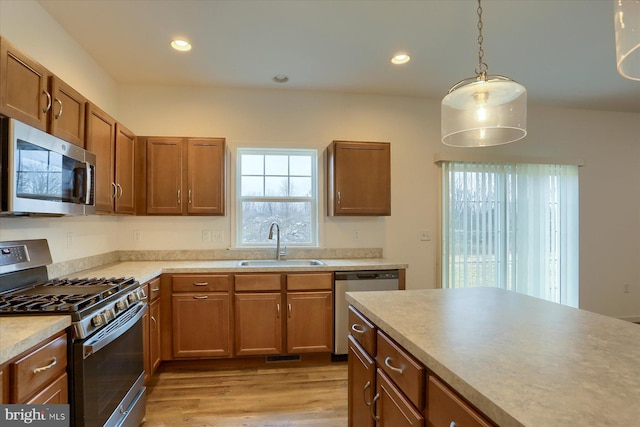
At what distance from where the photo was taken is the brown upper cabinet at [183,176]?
296 cm

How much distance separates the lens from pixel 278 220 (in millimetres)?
3445

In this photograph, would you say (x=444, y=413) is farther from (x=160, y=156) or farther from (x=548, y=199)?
(x=548, y=199)

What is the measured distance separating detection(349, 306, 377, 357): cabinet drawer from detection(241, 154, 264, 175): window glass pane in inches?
85.2

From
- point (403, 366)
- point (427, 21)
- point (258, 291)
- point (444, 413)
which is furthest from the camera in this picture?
point (258, 291)

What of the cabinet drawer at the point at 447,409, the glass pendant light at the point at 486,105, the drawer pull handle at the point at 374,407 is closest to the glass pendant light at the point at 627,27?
the glass pendant light at the point at 486,105

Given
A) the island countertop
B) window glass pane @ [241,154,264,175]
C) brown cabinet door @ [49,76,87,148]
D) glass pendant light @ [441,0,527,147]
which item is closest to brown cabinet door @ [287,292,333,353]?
the island countertop

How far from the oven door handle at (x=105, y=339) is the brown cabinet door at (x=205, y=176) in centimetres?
125

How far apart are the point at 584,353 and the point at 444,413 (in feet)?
1.59

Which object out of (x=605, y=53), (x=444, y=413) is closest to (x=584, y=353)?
(x=444, y=413)

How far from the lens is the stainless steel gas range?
4.53 feet

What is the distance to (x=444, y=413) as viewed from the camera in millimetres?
890

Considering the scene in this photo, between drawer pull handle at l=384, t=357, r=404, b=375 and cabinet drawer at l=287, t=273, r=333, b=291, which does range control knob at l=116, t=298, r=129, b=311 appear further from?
drawer pull handle at l=384, t=357, r=404, b=375

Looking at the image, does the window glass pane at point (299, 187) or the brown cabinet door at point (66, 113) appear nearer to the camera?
the brown cabinet door at point (66, 113)

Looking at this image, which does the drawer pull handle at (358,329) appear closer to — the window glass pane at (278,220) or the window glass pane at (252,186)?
the window glass pane at (278,220)
